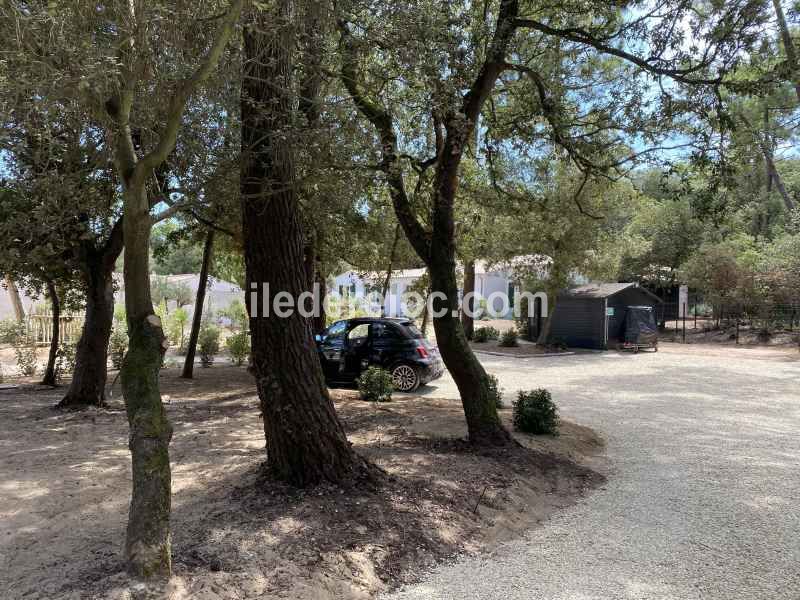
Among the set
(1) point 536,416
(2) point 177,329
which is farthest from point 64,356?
(1) point 536,416

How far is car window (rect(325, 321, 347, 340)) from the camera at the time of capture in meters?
11.3

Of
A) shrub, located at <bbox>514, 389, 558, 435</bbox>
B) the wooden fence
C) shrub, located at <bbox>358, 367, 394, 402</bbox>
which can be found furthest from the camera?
the wooden fence

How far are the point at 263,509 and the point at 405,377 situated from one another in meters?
7.20

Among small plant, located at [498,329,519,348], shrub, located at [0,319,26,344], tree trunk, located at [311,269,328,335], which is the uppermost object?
tree trunk, located at [311,269,328,335]

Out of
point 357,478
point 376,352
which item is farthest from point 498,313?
point 357,478

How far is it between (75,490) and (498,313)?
3307 centimetres

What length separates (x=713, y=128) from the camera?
20.9ft

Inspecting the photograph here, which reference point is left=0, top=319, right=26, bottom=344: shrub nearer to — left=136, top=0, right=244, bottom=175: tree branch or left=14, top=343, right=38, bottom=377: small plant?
left=14, top=343, right=38, bottom=377: small plant

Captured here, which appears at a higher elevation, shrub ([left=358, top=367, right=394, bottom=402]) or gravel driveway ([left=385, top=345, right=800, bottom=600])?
shrub ([left=358, top=367, right=394, bottom=402])

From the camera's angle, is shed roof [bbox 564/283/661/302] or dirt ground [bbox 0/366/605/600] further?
shed roof [bbox 564/283/661/302]

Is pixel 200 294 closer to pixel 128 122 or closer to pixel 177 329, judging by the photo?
pixel 177 329

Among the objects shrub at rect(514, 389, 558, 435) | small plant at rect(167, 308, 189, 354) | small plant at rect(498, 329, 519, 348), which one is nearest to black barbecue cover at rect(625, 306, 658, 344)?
small plant at rect(498, 329, 519, 348)

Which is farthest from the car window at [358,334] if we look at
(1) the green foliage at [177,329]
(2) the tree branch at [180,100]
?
(1) the green foliage at [177,329]

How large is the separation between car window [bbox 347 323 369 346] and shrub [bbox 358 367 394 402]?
60.2 inches
